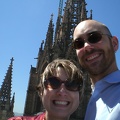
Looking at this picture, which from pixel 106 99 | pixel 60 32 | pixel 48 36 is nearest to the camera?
pixel 106 99

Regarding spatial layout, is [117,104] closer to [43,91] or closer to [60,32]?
[43,91]

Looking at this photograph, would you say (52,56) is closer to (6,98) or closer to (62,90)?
(6,98)

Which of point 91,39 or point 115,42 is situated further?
point 115,42

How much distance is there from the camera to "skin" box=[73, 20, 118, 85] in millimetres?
3463

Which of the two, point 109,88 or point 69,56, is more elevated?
point 69,56

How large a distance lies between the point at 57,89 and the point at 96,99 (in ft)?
1.76

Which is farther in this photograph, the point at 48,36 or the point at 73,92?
the point at 48,36

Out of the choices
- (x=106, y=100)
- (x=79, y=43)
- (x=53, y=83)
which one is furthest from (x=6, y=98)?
(x=106, y=100)

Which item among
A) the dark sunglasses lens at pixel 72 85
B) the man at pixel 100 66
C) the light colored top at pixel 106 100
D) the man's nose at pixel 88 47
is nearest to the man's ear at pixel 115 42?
the man at pixel 100 66

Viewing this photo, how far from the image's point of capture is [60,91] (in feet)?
11.2

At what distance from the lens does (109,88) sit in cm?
325

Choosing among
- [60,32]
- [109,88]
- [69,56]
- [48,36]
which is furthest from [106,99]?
[60,32]

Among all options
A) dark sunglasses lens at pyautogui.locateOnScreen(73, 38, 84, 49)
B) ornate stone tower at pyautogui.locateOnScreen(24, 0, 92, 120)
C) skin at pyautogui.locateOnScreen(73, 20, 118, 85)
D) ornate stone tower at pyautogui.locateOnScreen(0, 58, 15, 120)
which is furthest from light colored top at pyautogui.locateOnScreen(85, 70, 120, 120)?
ornate stone tower at pyautogui.locateOnScreen(0, 58, 15, 120)

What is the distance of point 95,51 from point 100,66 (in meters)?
0.23
